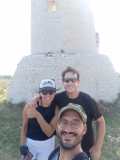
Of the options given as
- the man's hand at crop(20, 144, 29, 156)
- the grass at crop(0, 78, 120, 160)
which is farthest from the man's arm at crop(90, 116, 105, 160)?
the grass at crop(0, 78, 120, 160)

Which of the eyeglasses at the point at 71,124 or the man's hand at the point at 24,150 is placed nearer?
the eyeglasses at the point at 71,124

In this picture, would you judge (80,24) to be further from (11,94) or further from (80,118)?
(80,118)

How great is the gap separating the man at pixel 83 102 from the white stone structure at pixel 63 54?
17.7 ft

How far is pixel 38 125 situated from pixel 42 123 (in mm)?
122

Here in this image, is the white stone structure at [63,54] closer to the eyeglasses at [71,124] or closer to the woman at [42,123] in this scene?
the woman at [42,123]

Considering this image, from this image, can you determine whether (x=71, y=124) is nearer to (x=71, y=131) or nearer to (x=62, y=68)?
(x=71, y=131)

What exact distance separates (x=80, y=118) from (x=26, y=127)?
244 cm

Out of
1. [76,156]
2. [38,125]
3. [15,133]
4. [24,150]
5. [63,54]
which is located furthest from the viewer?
[63,54]

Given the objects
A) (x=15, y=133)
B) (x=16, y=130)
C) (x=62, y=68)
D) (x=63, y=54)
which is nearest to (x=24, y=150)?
(x=15, y=133)

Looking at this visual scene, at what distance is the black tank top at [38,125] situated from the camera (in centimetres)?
543

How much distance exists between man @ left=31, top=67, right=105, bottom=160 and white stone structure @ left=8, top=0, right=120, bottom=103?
5.41m

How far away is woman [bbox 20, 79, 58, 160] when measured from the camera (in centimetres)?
536

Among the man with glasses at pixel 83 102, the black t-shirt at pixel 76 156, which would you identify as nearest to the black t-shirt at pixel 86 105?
the man with glasses at pixel 83 102

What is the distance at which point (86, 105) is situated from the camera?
17.5ft
